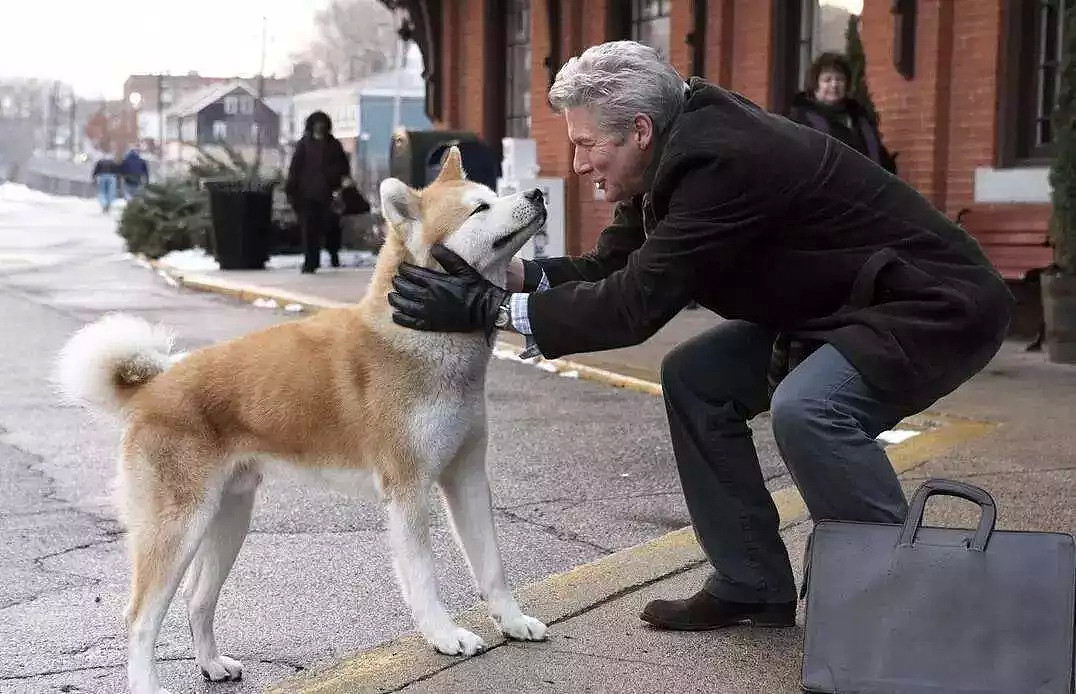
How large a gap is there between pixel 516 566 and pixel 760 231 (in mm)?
1924

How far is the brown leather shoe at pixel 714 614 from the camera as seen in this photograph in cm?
390

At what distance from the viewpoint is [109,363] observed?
144 inches

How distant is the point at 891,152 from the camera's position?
1095cm

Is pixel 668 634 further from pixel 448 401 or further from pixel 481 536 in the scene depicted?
pixel 448 401

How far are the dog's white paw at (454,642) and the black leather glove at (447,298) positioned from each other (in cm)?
87

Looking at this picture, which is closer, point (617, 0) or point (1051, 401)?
point (1051, 401)

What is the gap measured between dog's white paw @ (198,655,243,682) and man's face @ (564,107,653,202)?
175cm

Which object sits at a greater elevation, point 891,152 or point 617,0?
point 617,0

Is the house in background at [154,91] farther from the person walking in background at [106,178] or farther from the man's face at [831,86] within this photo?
the man's face at [831,86]

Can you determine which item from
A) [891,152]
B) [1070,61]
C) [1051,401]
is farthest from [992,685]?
[891,152]

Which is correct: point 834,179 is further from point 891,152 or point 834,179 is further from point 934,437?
point 891,152

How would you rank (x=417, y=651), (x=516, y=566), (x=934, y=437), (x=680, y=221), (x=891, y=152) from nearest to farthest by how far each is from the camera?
(x=680, y=221) < (x=417, y=651) < (x=516, y=566) < (x=934, y=437) < (x=891, y=152)

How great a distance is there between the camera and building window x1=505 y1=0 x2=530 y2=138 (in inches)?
677

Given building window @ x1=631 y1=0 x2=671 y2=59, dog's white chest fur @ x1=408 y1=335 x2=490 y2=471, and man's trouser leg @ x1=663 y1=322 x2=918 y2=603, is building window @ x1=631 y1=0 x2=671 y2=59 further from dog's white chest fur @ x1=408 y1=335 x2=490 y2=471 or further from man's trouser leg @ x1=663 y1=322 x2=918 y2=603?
dog's white chest fur @ x1=408 y1=335 x2=490 y2=471
